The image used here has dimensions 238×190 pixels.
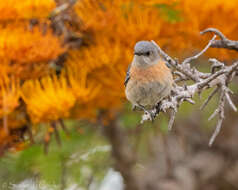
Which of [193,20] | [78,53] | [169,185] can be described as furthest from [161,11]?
[169,185]

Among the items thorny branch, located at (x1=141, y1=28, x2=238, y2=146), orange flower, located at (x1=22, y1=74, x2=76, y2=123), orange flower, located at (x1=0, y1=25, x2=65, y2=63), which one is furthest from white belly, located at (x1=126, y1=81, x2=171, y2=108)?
orange flower, located at (x1=0, y1=25, x2=65, y2=63)

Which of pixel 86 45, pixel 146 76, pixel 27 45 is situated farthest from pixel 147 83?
pixel 86 45

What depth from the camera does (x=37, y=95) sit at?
250 cm

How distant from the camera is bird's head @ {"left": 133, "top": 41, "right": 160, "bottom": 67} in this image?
2.13 metres

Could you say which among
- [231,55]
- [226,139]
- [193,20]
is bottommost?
[226,139]

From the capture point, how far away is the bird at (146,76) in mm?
2129

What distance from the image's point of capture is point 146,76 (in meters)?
2.24

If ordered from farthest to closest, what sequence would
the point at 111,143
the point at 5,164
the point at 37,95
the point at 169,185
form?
the point at 169,185, the point at 111,143, the point at 5,164, the point at 37,95

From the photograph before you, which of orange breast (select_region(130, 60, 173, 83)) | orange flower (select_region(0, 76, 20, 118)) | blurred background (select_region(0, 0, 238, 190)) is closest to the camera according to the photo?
orange breast (select_region(130, 60, 173, 83))

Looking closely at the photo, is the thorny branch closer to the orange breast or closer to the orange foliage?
the orange breast

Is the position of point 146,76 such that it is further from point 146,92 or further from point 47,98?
point 47,98

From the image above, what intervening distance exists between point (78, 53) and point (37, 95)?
0.45 metres

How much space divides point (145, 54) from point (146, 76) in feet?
0.38

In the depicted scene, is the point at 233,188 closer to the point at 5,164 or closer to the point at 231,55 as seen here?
the point at 231,55
